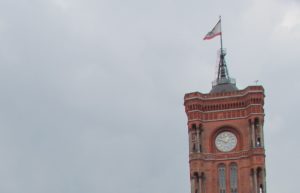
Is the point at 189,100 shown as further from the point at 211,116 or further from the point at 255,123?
the point at 255,123

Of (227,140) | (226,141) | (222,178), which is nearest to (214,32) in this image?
(227,140)

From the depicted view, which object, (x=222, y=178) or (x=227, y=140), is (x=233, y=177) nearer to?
(x=222, y=178)

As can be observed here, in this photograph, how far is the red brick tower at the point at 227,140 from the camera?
8625 cm

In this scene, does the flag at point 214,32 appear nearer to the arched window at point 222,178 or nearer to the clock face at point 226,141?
the clock face at point 226,141

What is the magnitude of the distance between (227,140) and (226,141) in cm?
20

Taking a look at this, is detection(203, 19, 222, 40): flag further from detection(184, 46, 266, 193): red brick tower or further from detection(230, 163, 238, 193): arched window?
detection(230, 163, 238, 193): arched window

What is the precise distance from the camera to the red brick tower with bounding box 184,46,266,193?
86.2 metres

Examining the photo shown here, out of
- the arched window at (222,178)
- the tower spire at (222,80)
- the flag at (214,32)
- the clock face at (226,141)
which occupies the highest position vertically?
the flag at (214,32)

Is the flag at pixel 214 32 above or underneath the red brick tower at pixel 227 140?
above

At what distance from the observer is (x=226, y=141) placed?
292ft

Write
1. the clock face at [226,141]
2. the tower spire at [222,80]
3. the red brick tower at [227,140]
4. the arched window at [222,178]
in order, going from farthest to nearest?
the tower spire at [222,80] < the clock face at [226,141] < the arched window at [222,178] < the red brick tower at [227,140]

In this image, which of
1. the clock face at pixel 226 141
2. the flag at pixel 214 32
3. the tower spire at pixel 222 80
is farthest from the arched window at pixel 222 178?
the flag at pixel 214 32

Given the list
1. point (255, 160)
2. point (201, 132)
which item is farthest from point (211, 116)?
point (255, 160)

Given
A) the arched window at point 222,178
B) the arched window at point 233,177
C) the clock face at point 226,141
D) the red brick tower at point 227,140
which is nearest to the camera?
the red brick tower at point 227,140
